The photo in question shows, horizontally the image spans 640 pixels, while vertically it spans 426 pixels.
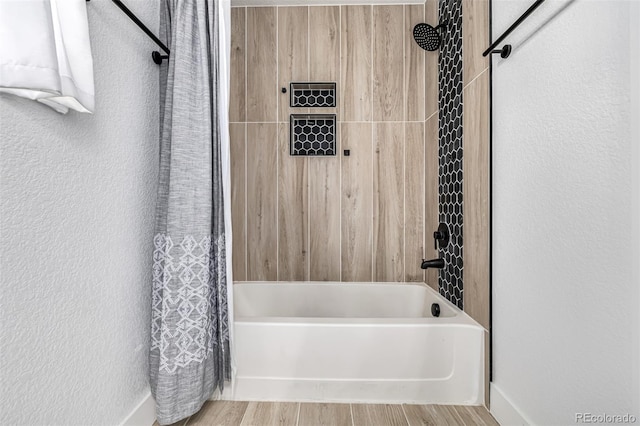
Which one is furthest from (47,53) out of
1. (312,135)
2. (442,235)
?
(442,235)

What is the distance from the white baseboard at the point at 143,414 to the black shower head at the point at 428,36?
91.3 inches

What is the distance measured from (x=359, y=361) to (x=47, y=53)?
1506 millimetres

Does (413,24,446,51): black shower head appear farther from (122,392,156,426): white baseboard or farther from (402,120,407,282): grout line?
(122,392,156,426): white baseboard

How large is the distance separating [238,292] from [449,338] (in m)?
1.35

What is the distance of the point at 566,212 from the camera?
1.04 m

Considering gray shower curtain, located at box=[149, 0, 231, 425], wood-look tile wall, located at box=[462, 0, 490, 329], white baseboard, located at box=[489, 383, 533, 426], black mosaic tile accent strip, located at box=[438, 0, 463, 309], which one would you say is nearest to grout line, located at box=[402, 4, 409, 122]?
black mosaic tile accent strip, located at box=[438, 0, 463, 309]

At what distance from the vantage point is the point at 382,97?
7.88 feet

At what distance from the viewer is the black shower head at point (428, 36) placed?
81.9 inches

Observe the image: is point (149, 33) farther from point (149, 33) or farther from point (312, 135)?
point (312, 135)

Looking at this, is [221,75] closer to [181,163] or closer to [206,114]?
[206,114]

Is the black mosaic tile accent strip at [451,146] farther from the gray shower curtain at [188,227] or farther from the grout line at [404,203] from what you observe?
the gray shower curtain at [188,227]

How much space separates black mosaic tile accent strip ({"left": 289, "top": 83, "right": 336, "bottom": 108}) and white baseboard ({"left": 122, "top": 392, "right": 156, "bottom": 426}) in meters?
1.86

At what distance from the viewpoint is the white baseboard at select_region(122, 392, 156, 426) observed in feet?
4.28

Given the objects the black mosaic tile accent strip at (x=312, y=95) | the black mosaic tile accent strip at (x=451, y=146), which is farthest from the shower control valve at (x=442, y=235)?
the black mosaic tile accent strip at (x=312, y=95)
